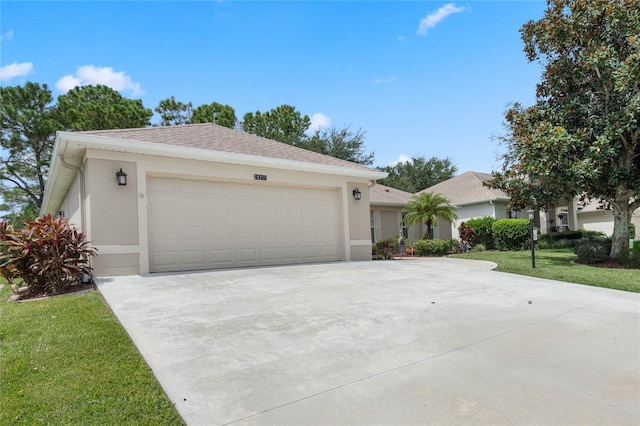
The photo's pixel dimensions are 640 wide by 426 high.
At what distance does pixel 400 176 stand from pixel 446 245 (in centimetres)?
2319

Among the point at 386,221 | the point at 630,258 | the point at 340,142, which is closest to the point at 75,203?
the point at 386,221

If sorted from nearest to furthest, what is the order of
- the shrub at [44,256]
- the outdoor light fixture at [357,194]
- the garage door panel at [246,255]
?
1. the shrub at [44,256]
2. the garage door panel at [246,255]
3. the outdoor light fixture at [357,194]

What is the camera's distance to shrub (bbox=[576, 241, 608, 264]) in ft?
39.2

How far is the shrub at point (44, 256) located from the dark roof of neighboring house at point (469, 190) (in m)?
17.0

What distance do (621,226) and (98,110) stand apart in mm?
26903

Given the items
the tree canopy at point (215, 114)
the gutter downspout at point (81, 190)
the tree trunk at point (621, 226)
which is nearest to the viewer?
the gutter downspout at point (81, 190)

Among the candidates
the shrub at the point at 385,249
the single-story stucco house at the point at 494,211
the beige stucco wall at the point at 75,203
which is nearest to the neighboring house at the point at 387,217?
the single-story stucco house at the point at 494,211

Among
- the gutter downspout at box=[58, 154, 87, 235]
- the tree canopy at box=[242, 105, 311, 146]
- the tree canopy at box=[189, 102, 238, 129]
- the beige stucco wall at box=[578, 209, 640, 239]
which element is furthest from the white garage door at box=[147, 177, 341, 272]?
the beige stucco wall at box=[578, 209, 640, 239]

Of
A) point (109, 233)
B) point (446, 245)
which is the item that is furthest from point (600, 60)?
point (109, 233)

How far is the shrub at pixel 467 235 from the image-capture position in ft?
64.6

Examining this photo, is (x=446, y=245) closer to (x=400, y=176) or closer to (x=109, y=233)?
(x=109, y=233)

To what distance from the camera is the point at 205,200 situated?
956 centimetres

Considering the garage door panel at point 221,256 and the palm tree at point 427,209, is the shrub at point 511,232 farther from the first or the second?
the garage door panel at point 221,256

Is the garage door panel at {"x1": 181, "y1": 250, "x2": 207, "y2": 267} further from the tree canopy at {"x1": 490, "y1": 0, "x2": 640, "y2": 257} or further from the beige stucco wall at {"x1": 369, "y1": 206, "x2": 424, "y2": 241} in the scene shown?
the beige stucco wall at {"x1": 369, "y1": 206, "x2": 424, "y2": 241}
